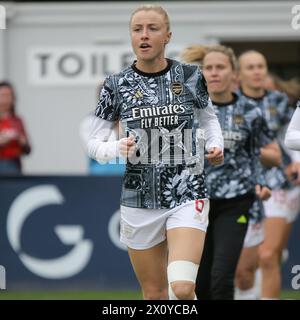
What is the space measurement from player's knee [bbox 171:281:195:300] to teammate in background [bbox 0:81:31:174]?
5535 millimetres

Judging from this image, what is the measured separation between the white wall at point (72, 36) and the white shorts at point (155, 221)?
26.7 ft

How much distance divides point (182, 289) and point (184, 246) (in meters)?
0.27

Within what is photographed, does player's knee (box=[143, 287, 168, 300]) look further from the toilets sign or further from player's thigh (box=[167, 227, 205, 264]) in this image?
the toilets sign

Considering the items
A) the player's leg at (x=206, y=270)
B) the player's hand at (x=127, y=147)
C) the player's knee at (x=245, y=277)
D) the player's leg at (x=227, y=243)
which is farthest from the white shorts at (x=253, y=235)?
the player's hand at (x=127, y=147)

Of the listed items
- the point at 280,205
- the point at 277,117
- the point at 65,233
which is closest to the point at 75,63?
the point at 65,233

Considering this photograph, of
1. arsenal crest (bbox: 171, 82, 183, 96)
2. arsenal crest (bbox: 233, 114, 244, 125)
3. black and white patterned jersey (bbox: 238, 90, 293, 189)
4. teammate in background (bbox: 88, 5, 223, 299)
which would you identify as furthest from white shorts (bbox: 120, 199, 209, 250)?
black and white patterned jersey (bbox: 238, 90, 293, 189)

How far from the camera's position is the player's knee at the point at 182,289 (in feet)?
22.7

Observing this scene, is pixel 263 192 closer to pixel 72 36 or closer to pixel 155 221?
pixel 155 221

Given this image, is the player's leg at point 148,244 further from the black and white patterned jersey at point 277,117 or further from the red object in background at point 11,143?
the red object in background at point 11,143

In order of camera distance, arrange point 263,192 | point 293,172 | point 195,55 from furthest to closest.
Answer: point 293,172 < point 195,55 < point 263,192

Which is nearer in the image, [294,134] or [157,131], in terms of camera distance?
[157,131]

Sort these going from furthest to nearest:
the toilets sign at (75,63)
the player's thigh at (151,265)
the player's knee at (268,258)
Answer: the toilets sign at (75,63)
the player's knee at (268,258)
the player's thigh at (151,265)

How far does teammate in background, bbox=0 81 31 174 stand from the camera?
12.2 meters

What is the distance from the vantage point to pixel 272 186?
10266 millimetres
